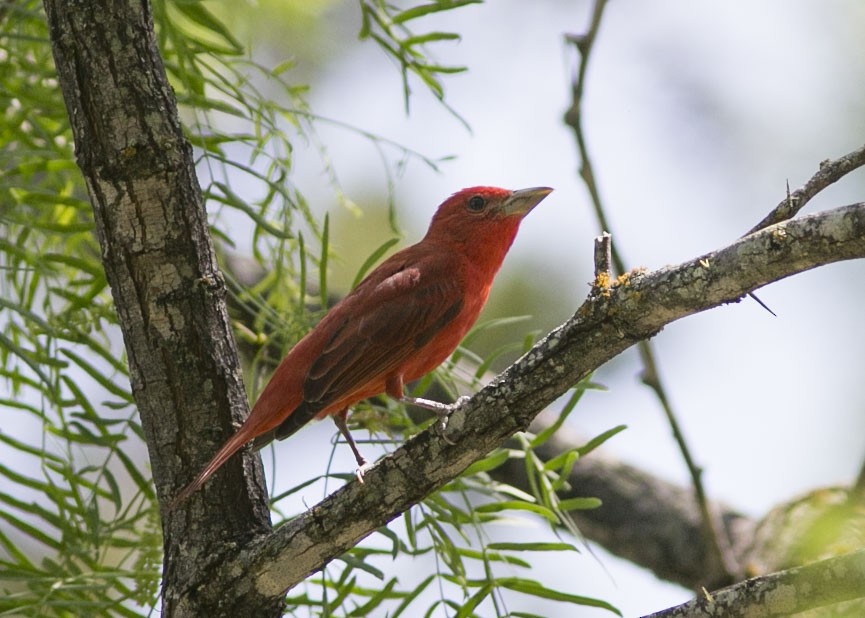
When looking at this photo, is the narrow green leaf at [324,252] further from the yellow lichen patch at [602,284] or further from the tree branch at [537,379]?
the yellow lichen patch at [602,284]

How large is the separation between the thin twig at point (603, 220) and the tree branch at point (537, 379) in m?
1.35

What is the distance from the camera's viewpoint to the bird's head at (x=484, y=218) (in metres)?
4.52

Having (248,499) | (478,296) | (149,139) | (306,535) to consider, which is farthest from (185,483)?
(478,296)

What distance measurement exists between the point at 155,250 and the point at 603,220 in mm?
1616

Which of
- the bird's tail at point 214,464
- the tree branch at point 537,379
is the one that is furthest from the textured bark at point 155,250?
the tree branch at point 537,379

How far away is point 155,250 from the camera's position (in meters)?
2.81

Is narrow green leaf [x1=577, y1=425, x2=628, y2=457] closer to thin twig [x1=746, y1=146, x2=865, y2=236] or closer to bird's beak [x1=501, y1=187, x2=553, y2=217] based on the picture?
thin twig [x1=746, y1=146, x2=865, y2=236]

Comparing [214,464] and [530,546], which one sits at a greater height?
[214,464]

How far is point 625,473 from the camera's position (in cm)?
533

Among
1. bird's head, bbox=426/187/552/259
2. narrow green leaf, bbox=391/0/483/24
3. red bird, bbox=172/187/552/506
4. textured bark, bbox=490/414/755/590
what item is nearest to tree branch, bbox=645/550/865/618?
red bird, bbox=172/187/552/506

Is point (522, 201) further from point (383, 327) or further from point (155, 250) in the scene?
point (155, 250)

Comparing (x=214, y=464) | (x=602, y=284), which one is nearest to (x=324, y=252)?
(x=214, y=464)

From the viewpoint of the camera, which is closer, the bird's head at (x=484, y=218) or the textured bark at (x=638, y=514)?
the bird's head at (x=484, y=218)

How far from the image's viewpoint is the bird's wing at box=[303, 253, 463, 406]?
3.48m
